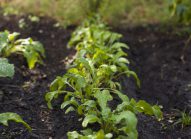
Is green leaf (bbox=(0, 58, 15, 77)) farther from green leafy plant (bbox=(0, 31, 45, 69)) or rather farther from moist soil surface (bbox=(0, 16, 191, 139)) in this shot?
green leafy plant (bbox=(0, 31, 45, 69))

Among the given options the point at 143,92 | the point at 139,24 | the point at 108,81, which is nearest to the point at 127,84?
the point at 143,92

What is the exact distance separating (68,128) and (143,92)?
1.35 metres

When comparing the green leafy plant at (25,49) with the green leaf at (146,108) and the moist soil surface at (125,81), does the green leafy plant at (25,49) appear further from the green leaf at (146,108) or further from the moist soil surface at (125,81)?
the green leaf at (146,108)

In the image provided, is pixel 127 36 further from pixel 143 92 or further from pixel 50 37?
pixel 143 92

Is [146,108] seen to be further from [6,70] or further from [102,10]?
[102,10]

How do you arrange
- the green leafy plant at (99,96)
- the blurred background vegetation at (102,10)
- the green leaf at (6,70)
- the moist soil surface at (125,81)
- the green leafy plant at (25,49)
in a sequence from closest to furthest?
the green leafy plant at (99,96)
the green leaf at (6,70)
the moist soil surface at (125,81)
the green leafy plant at (25,49)
the blurred background vegetation at (102,10)

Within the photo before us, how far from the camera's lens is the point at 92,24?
5699 mm

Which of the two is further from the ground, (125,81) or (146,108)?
(125,81)

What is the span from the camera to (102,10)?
20.2ft

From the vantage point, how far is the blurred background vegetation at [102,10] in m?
6.16

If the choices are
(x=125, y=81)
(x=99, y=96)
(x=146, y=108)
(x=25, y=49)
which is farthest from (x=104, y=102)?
(x=25, y=49)

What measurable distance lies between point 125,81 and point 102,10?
2.19 metres

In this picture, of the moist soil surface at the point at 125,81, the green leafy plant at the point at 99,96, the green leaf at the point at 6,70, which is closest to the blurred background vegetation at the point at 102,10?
the moist soil surface at the point at 125,81

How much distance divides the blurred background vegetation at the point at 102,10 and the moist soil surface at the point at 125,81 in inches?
7.0
